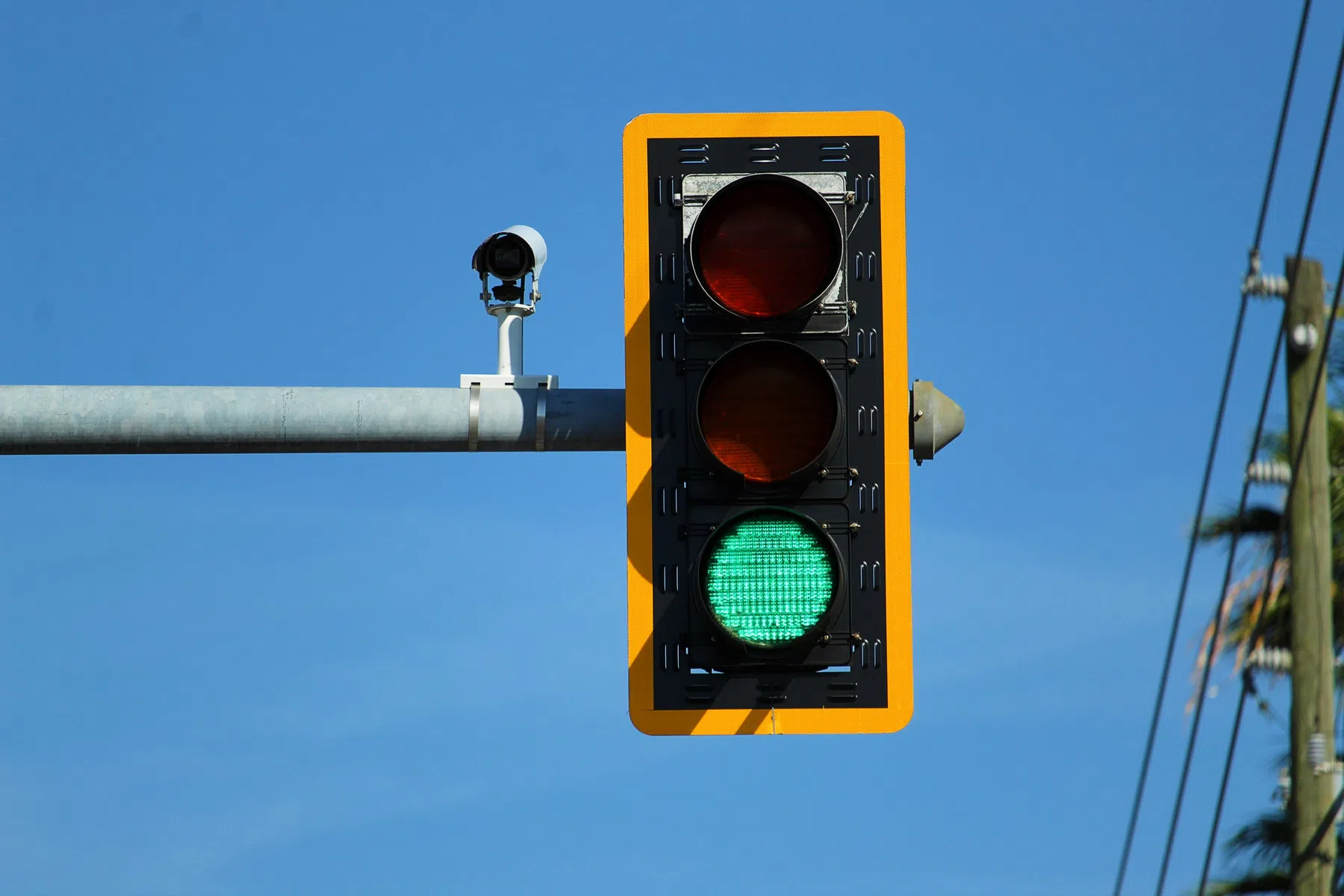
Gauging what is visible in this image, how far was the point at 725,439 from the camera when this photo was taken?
4035 mm

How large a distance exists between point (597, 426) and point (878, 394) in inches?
27.8

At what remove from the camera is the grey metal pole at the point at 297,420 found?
14.1 feet

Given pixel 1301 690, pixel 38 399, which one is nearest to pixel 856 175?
pixel 38 399

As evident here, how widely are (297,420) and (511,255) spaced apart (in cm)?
108

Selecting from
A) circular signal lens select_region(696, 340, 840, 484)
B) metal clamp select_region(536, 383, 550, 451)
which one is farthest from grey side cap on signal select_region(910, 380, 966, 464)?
metal clamp select_region(536, 383, 550, 451)

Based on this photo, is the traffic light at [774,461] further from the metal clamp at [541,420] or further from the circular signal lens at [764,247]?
the metal clamp at [541,420]

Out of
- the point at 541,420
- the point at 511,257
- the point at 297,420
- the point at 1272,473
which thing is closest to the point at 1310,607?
the point at 1272,473

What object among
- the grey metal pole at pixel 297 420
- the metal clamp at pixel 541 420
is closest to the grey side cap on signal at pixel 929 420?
the grey metal pole at pixel 297 420

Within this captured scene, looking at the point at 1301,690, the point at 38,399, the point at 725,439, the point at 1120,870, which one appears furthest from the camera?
the point at 1301,690

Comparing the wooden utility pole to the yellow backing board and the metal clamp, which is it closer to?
the yellow backing board

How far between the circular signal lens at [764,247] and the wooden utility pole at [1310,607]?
22.4 ft

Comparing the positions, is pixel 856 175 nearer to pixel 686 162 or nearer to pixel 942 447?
pixel 686 162

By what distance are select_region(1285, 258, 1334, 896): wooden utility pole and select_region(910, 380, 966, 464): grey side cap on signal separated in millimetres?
6548

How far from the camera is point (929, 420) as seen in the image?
4168 millimetres
